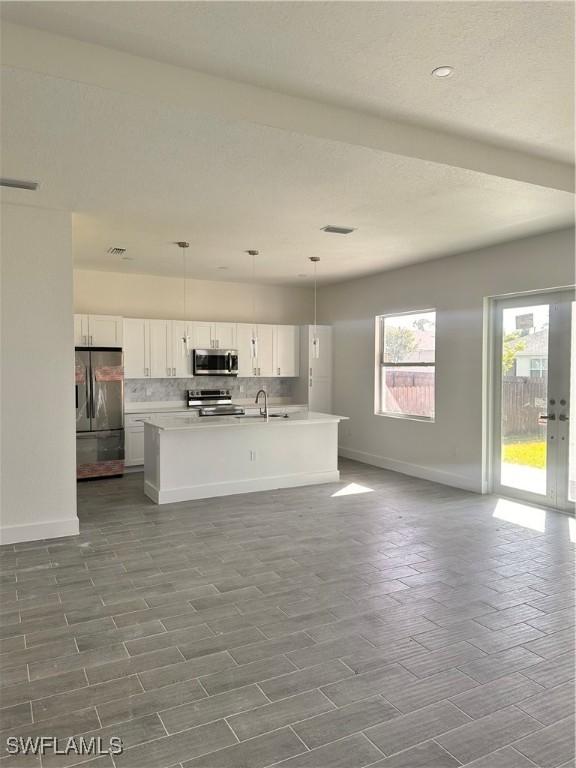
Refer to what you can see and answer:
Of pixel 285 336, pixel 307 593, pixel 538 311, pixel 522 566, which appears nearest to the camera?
pixel 307 593

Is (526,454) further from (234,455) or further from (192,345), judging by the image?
(192,345)

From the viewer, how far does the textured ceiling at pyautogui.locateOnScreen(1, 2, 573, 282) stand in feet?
7.94

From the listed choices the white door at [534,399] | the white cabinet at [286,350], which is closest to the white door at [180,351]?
the white cabinet at [286,350]

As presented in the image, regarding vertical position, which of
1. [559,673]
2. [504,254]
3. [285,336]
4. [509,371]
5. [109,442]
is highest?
[504,254]

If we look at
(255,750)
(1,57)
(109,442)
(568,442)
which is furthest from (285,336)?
(255,750)

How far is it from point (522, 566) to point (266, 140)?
3526mm

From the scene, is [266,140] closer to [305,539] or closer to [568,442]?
[305,539]

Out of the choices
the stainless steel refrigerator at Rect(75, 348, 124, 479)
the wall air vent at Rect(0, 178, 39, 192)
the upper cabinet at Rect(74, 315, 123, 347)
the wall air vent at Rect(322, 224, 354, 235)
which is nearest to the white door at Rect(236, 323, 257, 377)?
the upper cabinet at Rect(74, 315, 123, 347)

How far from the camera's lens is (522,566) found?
13.0 feet

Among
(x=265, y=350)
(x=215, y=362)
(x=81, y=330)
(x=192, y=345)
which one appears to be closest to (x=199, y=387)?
(x=215, y=362)

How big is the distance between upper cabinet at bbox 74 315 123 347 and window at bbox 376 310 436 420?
387 centimetres

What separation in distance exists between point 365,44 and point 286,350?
6.59 meters

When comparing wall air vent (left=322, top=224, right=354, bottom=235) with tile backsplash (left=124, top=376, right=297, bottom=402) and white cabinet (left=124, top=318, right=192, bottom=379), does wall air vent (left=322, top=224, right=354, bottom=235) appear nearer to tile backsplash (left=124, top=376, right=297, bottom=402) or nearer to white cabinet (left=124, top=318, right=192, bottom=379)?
white cabinet (left=124, top=318, right=192, bottom=379)

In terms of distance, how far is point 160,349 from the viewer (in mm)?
7863
